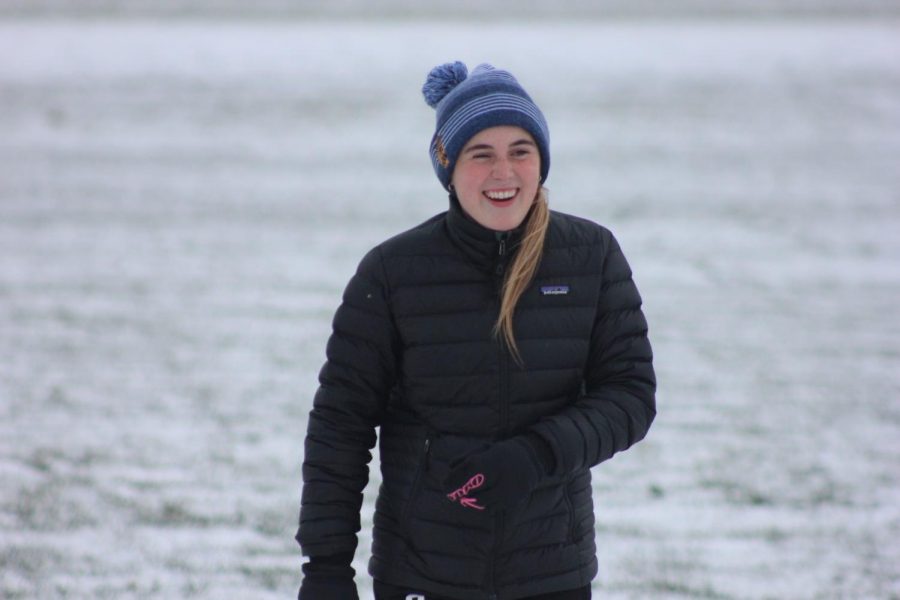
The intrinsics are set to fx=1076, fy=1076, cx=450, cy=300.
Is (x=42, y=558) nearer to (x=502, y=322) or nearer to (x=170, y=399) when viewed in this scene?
(x=170, y=399)

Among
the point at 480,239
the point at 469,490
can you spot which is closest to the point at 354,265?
the point at 480,239

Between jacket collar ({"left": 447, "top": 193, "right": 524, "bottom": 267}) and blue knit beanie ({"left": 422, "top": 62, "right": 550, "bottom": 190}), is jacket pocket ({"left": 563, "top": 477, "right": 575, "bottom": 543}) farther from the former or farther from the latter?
blue knit beanie ({"left": 422, "top": 62, "right": 550, "bottom": 190})

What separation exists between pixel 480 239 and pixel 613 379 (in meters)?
0.39

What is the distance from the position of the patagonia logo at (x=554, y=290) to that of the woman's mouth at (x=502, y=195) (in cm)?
19

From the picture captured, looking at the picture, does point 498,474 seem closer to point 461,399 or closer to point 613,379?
point 461,399

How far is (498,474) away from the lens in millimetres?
1966

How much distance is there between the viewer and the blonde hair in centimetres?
212

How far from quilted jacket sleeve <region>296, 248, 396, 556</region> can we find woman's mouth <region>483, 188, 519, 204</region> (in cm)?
27

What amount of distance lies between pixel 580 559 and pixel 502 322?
51 cm

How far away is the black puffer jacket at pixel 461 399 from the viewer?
210 centimetres

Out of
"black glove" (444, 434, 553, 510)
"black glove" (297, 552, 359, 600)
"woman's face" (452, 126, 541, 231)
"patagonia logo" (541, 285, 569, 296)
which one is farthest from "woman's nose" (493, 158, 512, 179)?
"black glove" (297, 552, 359, 600)

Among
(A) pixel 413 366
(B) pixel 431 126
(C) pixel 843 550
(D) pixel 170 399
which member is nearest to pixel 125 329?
(D) pixel 170 399

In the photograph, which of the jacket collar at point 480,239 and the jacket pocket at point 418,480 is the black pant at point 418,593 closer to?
the jacket pocket at point 418,480

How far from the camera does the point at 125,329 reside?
22.3ft
